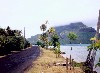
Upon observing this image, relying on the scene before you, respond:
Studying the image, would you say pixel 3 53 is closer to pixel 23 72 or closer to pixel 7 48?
pixel 7 48

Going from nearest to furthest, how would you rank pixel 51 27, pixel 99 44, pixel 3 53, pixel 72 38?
pixel 99 44, pixel 72 38, pixel 3 53, pixel 51 27

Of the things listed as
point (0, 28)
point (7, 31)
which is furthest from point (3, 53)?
point (7, 31)

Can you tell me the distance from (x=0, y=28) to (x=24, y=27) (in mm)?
43787

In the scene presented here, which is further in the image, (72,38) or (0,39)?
(0,39)

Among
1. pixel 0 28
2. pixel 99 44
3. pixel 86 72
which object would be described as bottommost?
pixel 86 72

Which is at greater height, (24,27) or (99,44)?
(24,27)

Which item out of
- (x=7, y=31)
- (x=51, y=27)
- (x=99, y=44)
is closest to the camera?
(x=99, y=44)

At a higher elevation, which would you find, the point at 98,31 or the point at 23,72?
the point at 98,31

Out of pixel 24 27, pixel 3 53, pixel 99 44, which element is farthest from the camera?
pixel 24 27

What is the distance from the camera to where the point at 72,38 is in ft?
176

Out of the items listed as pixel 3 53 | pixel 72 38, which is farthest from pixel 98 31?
pixel 3 53

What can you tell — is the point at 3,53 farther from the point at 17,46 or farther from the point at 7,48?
the point at 17,46

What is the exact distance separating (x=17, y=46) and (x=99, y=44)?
76.2 meters

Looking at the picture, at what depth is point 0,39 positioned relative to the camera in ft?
189
